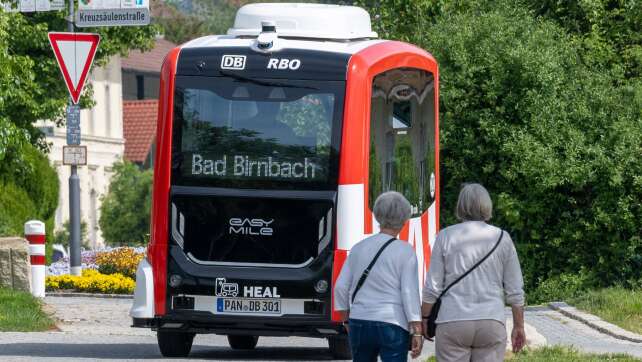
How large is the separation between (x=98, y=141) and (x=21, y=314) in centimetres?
4705

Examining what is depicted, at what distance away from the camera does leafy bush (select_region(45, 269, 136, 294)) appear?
24.5 meters

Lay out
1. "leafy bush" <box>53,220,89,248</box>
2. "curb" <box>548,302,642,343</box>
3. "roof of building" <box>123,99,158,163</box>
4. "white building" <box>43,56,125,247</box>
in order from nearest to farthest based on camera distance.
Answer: "curb" <box>548,302,642,343</box> < "leafy bush" <box>53,220,89,248</box> < "white building" <box>43,56,125,247</box> < "roof of building" <box>123,99,158,163</box>

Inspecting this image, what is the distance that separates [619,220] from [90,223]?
41.1m

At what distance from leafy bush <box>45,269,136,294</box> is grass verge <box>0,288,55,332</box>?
442 centimetres

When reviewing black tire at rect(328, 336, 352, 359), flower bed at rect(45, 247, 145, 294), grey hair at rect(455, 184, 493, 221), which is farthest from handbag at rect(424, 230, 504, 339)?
flower bed at rect(45, 247, 145, 294)

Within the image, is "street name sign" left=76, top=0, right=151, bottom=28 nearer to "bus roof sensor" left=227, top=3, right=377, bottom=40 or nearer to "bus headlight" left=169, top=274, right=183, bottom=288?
"bus roof sensor" left=227, top=3, right=377, bottom=40

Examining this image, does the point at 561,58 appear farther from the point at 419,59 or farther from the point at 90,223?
the point at 90,223

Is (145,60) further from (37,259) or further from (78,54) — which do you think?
(37,259)

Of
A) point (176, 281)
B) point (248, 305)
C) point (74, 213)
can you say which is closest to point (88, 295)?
point (74, 213)

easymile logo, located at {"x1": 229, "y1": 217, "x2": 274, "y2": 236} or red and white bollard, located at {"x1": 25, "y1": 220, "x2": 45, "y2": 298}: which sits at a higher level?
easymile logo, located at {"x1": 229, "y1": 217, "x2": 274, "y2": 236}

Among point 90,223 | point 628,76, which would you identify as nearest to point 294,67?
point 628,76

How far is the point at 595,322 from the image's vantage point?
19.5 meters

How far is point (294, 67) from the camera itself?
14.8 m

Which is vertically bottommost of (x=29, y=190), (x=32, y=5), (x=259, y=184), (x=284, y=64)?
(x=29, y=190)
